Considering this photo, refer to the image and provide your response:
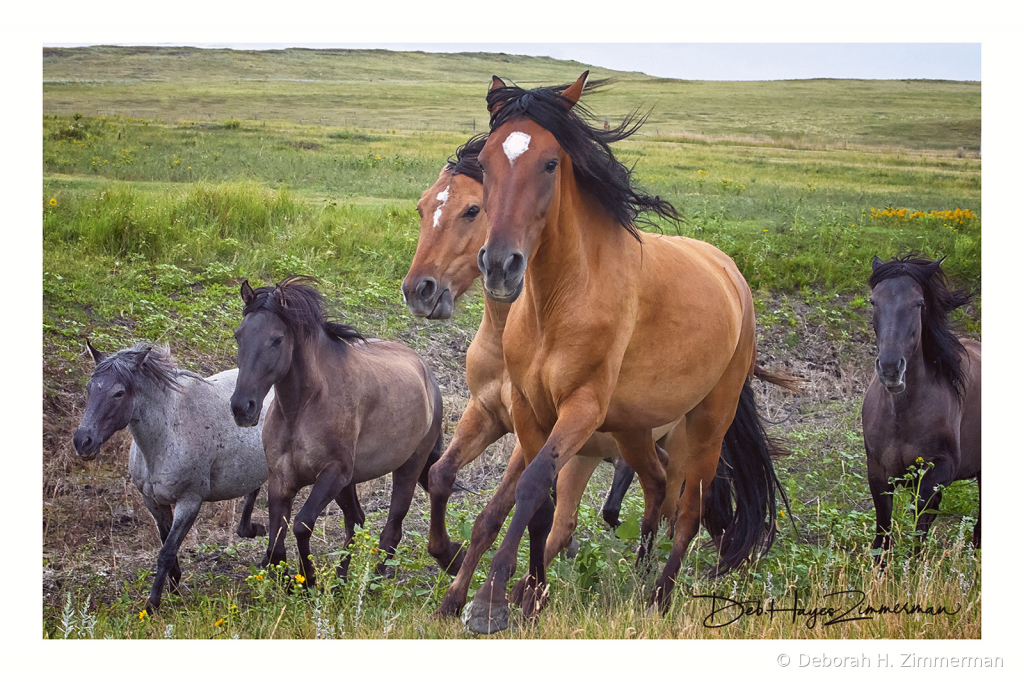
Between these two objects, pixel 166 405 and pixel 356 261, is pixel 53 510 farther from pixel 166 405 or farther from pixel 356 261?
pixel 356 261

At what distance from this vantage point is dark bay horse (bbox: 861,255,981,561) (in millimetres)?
5133

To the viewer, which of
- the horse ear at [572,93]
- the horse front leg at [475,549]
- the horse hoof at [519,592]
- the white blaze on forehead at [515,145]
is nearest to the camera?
the white blaze on forehead at [515,145]

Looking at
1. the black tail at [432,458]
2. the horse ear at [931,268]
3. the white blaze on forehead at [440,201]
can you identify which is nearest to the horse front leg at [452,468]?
the white blaze on forehead at [440,201]

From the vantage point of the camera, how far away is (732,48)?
529cm

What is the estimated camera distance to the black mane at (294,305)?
4.73 meters

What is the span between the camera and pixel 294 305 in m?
4.85

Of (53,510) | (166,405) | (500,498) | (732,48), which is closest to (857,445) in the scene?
(732,48)

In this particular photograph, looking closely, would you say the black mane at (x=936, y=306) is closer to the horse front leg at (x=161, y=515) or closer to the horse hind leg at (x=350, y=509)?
the horse hind leg at (x=350, y=509)

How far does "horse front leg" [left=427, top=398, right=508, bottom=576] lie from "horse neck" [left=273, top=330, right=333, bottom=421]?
3.06ft

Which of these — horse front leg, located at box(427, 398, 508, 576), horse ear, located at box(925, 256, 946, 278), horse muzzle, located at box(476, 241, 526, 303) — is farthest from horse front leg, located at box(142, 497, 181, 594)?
horse ear, located at box(925, 256, 946, 278)

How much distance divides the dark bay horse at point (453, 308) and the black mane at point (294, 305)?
2.59 feet

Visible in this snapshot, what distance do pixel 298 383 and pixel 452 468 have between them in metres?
Result: 1.10
